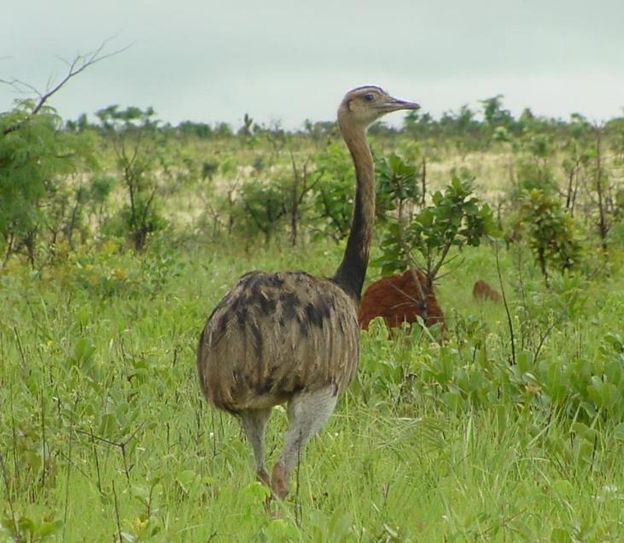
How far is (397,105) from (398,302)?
7.73 ft

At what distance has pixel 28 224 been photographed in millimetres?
10773

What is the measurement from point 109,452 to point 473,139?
36.4 m

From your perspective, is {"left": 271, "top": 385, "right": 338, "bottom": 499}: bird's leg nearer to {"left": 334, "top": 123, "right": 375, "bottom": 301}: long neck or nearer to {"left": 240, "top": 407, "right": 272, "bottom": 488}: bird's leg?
{"left": 240, "top": 407, "right": 272, "bottom": 488}: bird's leg

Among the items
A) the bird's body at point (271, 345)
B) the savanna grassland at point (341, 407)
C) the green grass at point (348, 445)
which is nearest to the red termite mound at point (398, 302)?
the savanna grassland at point (341, 407)

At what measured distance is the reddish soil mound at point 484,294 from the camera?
10.3 meters

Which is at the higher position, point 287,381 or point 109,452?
point 287,381

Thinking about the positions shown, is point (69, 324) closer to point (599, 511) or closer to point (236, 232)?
point (599, 511)

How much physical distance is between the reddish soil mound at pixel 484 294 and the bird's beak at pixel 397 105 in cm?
394

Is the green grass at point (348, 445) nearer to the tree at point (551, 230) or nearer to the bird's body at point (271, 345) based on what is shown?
the bird's body at point (271, 345)

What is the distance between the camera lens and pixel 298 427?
4.55 meters

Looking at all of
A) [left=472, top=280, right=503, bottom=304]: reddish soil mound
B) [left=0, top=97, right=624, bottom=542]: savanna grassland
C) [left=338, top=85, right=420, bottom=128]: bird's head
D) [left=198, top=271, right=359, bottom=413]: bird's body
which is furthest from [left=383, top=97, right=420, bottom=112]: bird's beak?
[left=472, top=280, right=503, bottom=304]: reddish soil mound

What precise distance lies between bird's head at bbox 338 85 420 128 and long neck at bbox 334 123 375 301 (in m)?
0.21

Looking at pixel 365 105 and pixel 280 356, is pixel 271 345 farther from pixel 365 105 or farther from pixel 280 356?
pixel 365 105

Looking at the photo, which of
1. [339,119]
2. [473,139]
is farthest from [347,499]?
[473,139]
